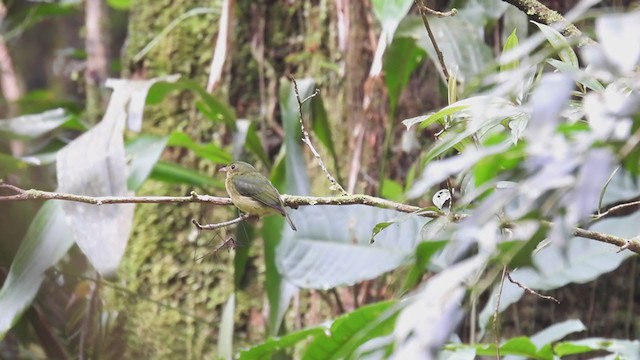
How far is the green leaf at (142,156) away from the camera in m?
2.12

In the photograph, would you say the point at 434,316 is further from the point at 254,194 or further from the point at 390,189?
the point at 390,189

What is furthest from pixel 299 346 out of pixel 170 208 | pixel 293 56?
pixel 293 56

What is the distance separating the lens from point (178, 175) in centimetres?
243

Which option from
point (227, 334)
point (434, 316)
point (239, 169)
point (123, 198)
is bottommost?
point (227, 334)

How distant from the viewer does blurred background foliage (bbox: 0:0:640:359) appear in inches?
65.2

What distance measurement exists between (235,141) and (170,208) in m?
0.65

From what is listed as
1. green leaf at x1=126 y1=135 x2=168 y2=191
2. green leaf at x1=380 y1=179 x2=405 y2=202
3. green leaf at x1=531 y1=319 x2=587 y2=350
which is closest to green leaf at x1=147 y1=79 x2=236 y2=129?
green leaf at x1=126 y1=135 x2=168 y2=191

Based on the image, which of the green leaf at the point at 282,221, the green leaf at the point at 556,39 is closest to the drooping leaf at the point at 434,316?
the green leaf at the point at 556,39

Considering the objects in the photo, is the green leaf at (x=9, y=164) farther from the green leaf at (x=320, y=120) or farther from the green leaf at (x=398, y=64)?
the green leaf at (x=398, y=64)

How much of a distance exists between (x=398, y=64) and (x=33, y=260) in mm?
1061

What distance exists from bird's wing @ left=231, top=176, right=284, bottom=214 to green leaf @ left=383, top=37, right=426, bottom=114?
88cm

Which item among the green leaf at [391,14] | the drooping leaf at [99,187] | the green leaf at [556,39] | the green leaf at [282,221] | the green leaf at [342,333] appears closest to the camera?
the green leaf at [556,39]

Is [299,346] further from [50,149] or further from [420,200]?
[50,149]

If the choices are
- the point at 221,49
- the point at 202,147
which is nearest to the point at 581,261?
the point at 202,147
